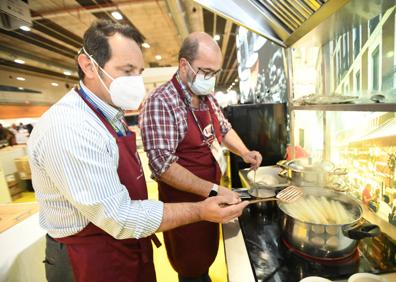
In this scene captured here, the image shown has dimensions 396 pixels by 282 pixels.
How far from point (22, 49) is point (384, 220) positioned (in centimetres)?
795

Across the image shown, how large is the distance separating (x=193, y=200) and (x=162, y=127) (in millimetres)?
479

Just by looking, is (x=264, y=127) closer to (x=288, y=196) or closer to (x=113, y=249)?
(x=288, y=196)

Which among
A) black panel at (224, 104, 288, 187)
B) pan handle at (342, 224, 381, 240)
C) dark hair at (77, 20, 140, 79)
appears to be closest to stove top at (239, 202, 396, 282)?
pan handle at (342, 224, 381, 240)

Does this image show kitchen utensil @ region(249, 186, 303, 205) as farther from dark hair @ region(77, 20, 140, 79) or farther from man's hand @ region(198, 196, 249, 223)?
dark hair @ region(77, 20, 140, 79)

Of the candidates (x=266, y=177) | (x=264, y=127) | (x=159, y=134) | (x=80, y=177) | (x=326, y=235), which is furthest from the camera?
(x=264, y=127)

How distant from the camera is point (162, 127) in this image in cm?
124

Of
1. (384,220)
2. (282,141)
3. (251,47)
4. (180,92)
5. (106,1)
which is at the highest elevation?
(106,1)

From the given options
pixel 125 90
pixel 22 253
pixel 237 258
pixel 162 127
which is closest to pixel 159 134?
pixel 162 127

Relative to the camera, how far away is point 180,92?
54.4 inches

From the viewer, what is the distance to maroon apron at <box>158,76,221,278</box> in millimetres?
1352

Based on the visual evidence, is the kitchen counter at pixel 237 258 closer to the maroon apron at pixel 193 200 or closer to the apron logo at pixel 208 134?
the maroon apron at pixel 193 200

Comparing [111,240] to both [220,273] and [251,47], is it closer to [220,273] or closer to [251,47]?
[220,273]

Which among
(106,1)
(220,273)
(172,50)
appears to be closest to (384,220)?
(220,273)

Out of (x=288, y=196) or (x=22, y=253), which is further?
(x=22, y=253)
